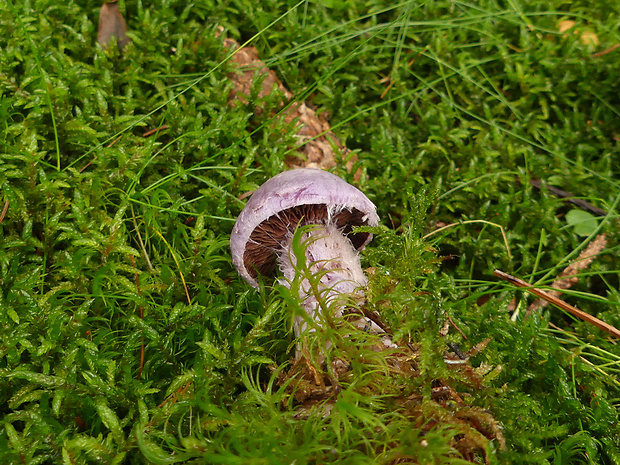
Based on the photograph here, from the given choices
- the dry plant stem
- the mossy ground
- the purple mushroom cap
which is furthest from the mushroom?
the dry plant stem

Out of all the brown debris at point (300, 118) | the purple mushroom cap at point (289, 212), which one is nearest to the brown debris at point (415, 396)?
the purple mushroom cap at point (289, 212)

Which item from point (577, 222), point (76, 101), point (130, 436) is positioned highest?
point (76, 101)

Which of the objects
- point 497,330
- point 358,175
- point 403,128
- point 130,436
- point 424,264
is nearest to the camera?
point 130,436

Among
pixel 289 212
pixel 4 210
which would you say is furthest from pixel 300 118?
pixel 4 210

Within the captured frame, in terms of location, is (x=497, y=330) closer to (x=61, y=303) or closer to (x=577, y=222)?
(x=577, y=222)

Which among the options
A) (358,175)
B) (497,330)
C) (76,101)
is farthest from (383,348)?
(76,101)

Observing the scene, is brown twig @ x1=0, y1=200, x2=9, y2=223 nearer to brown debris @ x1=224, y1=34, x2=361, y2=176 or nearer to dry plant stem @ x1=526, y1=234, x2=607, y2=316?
brown debris @ x1=224, y1=34, x2=361, y2=176

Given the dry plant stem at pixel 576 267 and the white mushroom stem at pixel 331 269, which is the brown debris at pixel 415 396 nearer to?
the white mushroom stem at pixel 331 269
